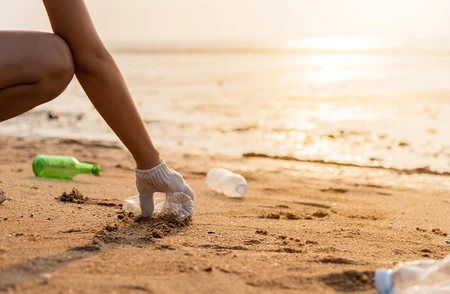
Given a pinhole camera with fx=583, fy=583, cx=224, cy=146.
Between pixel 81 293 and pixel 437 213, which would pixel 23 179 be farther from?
pixel 437 213

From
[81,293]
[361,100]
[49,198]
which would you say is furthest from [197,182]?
[361,100]

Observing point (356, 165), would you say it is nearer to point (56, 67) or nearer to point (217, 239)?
point (217, 239)

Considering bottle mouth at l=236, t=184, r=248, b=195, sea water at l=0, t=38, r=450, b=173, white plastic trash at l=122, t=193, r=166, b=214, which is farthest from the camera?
sea water at l=0, t=38, r=450, b=173

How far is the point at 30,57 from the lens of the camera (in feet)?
6.92

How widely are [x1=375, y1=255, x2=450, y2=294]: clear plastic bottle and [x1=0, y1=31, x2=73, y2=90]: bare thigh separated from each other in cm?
136

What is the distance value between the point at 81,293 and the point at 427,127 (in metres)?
6.78

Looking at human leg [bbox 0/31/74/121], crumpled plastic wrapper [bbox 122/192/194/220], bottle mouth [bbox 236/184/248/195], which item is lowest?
crumpled plastic wrapper [bbox 122/192/194/220]

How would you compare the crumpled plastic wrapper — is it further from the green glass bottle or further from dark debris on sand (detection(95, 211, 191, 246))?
the green glass bottle

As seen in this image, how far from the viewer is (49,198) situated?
10.3 ft

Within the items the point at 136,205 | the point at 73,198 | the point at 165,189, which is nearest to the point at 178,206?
the point at 165,189

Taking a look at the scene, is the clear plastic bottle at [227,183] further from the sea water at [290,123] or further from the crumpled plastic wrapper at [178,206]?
the sea water at [290,123]

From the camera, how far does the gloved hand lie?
2.52 meters

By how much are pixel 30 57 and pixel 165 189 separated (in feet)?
2.67

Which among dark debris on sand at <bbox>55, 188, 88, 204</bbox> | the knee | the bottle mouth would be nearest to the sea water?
the bottle mouth
